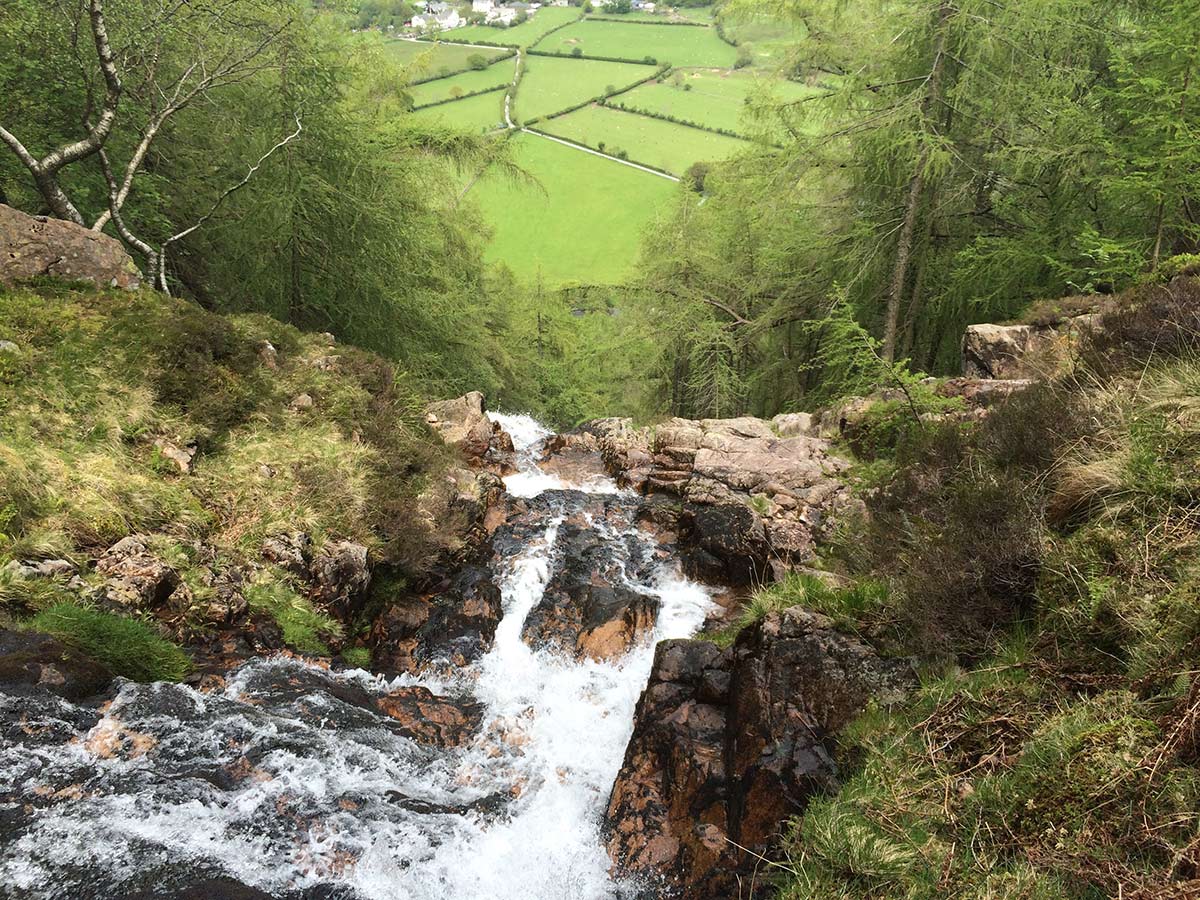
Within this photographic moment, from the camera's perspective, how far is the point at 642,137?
55.0m

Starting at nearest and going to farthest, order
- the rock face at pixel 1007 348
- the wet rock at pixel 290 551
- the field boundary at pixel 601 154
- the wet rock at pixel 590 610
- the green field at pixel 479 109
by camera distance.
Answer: the wet rock at pixel 290 551 → the wet rock at pixel 590 610 → the rock face at pixel 1007 348 → the green field at pixel 479 109 → the field boundary at pixel 601 154

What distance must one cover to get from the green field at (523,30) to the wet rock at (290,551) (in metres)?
66.9

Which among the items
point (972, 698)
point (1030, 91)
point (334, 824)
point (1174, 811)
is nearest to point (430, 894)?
point (334, 824)

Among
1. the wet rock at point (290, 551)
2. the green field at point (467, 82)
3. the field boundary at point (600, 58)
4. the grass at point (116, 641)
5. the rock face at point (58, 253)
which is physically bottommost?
the wet rock at point (290, 551)

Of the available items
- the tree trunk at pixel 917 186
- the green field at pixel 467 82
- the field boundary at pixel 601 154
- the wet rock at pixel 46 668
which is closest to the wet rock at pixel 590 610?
the wet rock at pixel 46 668

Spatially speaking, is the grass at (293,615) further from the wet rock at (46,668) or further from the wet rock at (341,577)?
the wet rock at (46,668)

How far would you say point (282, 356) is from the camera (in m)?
9.68

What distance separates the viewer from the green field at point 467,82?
4969cm

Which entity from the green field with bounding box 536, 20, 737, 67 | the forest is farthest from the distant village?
the forest

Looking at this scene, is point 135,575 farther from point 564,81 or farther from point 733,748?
point 564,81

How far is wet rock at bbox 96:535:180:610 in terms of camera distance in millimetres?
5141

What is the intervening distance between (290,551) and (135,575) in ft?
4.96

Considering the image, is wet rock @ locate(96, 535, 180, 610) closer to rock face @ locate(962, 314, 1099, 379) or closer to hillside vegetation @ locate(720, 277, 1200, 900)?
hillside vegetation @ locate(720, 277, 1200, 900)

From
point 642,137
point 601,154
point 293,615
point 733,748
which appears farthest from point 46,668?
point 642,137
